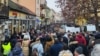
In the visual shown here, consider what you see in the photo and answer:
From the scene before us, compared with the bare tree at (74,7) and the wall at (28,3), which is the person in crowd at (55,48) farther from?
the wall at (28,3)

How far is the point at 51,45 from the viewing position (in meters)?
15.1

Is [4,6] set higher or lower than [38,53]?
higher

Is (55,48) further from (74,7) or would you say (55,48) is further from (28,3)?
(28,3)

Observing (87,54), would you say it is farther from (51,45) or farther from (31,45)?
(31,45)

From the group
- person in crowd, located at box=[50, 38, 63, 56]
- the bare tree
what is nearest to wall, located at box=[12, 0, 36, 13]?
the bare tree

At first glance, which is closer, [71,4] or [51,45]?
[51,45]

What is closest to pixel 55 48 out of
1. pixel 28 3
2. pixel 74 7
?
pixel 74 7

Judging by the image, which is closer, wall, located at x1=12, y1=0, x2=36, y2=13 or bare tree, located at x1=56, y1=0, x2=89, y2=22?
bare tree, located at x1=56, y1=0, x2=89, y2=22

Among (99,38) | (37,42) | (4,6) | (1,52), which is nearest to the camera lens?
(99,38)

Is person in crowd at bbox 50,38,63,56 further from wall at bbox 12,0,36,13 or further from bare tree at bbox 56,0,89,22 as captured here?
wall at bbox 12,0,36,13

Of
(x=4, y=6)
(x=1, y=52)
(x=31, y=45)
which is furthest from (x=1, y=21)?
(x=31, y=45)

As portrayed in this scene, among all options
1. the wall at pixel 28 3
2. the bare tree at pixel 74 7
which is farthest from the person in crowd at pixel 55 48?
the wall at pixel 28 3

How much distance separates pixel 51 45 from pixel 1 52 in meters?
4.72

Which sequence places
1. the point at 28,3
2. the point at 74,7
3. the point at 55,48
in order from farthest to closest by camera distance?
the point at 28,3
the point at 74,7
the point at 55,48
